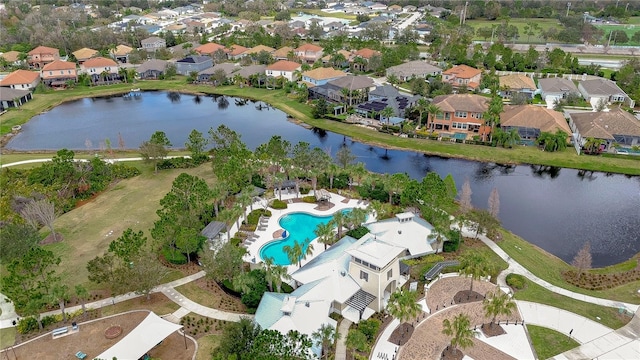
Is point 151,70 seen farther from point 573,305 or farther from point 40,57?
point 573,305

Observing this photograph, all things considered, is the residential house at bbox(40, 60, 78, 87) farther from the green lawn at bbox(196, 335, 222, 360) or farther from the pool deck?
the green lawn at bbox(196, 335, 222, 360)

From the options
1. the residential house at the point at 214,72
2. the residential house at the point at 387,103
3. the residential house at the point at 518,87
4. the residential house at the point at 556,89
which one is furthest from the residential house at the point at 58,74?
the residential house at the point at 556,89

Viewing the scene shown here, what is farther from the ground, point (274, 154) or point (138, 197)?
point (274, 154)

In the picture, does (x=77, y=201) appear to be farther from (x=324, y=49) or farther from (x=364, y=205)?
(x=324, y=49)

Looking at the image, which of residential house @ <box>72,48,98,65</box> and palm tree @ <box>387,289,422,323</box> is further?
residential house @ <box>72,48,98,65</box>

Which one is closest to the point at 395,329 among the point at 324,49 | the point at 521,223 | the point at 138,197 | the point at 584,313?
the point at 584,313

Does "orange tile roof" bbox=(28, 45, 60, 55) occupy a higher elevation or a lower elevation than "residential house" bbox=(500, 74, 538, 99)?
higher

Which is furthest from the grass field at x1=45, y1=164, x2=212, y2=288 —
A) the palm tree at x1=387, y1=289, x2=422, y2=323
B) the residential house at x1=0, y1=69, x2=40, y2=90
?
the residential house at x1=0, y1=69, x2=40, y2=90
